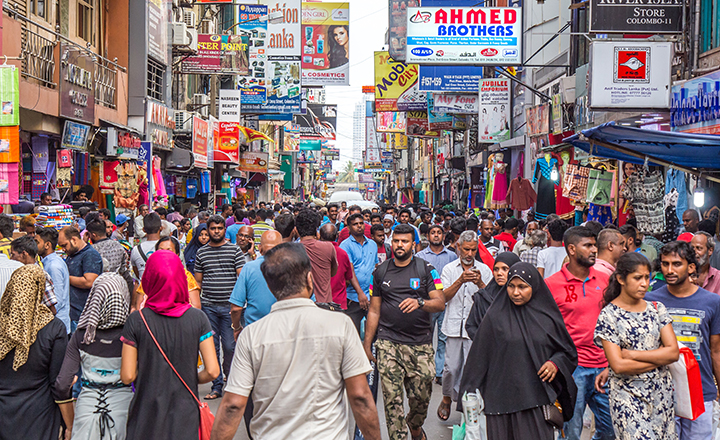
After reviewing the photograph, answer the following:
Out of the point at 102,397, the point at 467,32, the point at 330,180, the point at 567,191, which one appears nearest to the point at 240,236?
the point at 102,397

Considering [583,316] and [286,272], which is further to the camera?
[583,316]

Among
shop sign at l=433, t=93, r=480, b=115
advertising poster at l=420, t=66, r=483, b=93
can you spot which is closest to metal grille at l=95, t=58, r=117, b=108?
advertising poster at l=420, t=66, r=483, b=93

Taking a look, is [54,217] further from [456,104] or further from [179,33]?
[456,104]

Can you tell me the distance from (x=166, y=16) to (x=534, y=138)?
11018 millimetres

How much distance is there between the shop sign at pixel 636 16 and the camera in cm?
1112

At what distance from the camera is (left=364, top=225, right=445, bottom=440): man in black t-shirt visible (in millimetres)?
6102

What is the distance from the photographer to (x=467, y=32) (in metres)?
16.2

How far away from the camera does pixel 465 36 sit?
53.2ft

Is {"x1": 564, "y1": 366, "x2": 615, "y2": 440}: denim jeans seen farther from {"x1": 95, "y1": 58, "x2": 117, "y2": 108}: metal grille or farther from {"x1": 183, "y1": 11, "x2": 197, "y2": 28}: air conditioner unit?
{"x1": 183, "y1": 11, "x2": 197, "y2": 28}: air conditioner unit

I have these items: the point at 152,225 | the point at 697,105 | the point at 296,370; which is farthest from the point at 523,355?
the point at 697,105

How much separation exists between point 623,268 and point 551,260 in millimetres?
2939

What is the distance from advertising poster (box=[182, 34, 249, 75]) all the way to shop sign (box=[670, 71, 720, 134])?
16.0 m

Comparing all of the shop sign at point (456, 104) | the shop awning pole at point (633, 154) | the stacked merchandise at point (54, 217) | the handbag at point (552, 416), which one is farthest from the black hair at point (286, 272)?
the shop sign at point (456, 104)

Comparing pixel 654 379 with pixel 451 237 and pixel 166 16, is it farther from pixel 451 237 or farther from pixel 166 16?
pixel 166 16
